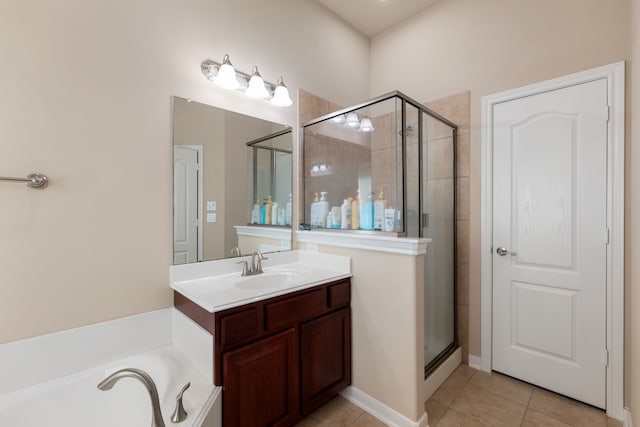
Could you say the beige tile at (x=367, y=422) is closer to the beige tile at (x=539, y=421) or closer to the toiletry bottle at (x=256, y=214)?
the beige tile at (x=539, y=421)

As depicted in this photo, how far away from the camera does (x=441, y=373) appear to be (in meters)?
2.03

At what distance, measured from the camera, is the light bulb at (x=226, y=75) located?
5.52 feet

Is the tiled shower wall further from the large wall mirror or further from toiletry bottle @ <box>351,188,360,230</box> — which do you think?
toiletry bottle @ <box>351,188,360,230</box>

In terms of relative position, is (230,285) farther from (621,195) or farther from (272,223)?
(621,195)

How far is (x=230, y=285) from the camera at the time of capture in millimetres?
1618

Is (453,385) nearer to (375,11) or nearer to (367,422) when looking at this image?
(367,422)

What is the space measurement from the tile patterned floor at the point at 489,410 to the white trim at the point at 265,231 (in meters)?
1.18

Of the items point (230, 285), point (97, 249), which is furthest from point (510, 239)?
point (97, 249)

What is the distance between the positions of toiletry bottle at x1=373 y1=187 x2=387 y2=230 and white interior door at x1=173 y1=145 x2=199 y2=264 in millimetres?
1129

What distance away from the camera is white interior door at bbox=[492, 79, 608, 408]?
5.69 ft

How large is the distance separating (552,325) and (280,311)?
6.11 feet

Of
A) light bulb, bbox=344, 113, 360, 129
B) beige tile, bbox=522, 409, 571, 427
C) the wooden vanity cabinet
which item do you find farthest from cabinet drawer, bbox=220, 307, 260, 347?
beige tile, bbox=522, 409, 571, 427

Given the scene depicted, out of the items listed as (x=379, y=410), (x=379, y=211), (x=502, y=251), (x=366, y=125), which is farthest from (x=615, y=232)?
(x=379, y=410)

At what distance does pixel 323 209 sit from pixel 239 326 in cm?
115
